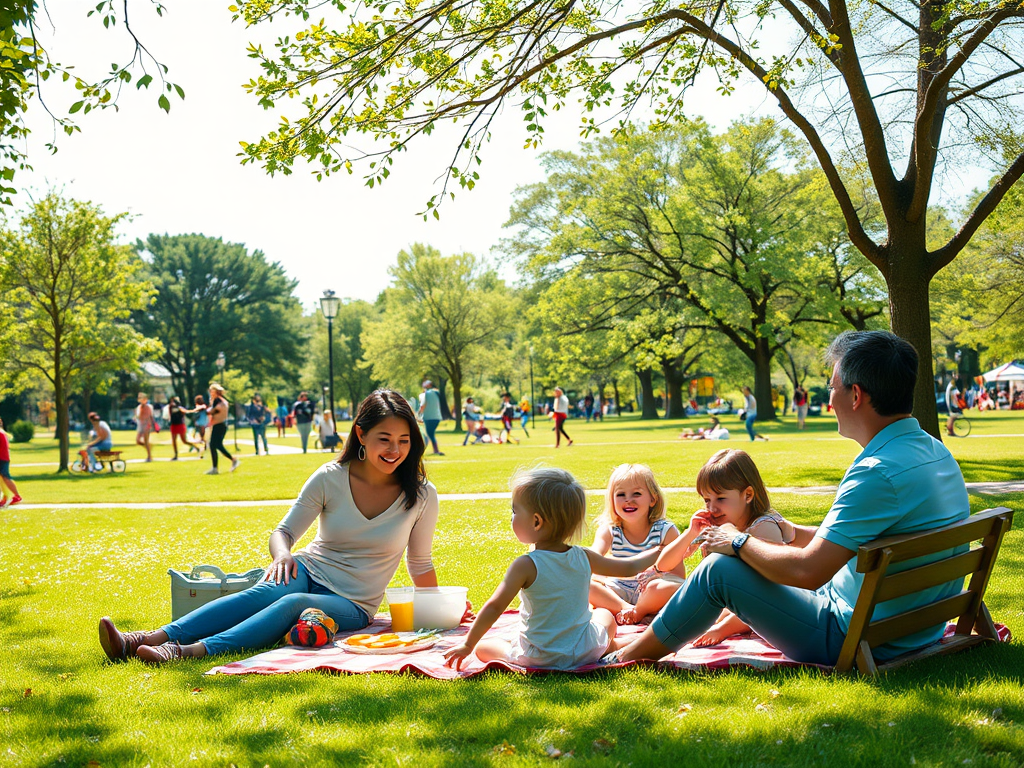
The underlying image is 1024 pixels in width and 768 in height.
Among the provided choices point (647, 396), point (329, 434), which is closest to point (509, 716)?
point (329, 434)

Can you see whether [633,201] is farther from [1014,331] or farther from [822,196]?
[1014,331]

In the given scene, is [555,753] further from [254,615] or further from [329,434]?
[329,434]

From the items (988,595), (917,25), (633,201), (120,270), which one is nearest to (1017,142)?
(917,25)

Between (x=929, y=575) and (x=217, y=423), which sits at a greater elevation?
(x=217, y=423)

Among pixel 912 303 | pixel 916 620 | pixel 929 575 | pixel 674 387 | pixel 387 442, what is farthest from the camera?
pixel 674 387

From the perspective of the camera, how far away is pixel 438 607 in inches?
211

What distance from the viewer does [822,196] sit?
34.7m

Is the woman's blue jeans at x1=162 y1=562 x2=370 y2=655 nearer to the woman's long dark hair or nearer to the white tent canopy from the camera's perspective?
the woman's long dark hair

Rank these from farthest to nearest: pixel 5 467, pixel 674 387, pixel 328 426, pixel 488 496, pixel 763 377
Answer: pixel 674 387
pixel 763 377
pixel 328 426
pixel 5 467
pixel 488 496

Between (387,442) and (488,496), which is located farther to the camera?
(488,496)

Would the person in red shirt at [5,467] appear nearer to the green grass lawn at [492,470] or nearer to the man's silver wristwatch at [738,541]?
the green grass lawn at [492,470]

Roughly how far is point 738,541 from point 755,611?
1.19ft

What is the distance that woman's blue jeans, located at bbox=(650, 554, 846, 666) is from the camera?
3803 millimetres

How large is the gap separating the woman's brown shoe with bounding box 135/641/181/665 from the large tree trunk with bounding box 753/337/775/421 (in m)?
34.9
